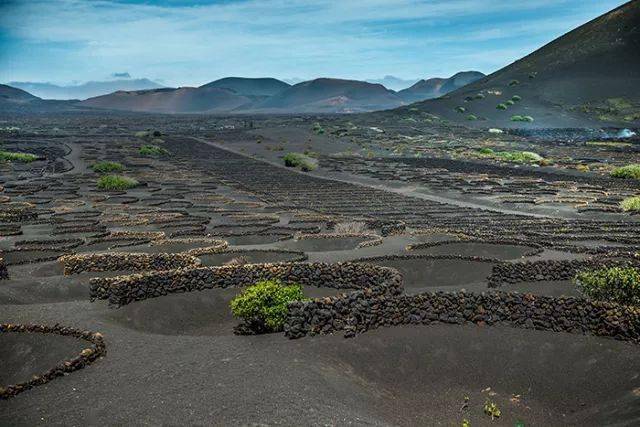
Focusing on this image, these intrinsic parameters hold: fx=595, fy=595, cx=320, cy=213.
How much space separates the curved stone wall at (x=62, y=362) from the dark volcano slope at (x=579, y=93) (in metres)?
161

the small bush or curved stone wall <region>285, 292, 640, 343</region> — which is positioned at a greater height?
curved stone wall <region>285, 292, 640, 343</region>

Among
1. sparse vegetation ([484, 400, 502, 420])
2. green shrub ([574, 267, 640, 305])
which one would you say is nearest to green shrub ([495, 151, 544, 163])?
green shrub ([574, 267, 640, 305])

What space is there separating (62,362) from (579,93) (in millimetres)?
185448

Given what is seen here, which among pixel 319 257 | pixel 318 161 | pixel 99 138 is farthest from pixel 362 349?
pixel 99 138

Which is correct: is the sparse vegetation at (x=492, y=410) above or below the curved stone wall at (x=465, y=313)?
below

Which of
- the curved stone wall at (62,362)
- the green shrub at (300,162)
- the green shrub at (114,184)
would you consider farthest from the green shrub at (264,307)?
the green shrub at (300,162)

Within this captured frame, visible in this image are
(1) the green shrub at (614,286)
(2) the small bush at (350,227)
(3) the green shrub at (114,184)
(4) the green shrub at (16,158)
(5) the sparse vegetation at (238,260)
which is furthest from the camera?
(4) the green shrub at (16,158)

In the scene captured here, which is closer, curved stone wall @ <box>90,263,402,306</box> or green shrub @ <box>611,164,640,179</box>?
curved stone wall @ <box>90,263,402,306</box>

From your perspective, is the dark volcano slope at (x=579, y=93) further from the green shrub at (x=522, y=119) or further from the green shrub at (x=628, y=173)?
the green shrub at (x=628, y=173)

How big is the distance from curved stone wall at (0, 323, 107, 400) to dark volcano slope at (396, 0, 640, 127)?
161137 millimetres

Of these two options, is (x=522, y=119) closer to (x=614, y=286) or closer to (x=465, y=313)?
(x=614, y=286)

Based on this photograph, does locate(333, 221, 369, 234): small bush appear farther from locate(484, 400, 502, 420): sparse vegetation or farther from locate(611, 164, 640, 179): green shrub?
locate(611, 164, 640, 179): green shrub

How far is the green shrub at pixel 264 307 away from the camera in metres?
20.4

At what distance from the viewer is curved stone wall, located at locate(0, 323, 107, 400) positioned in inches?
619
